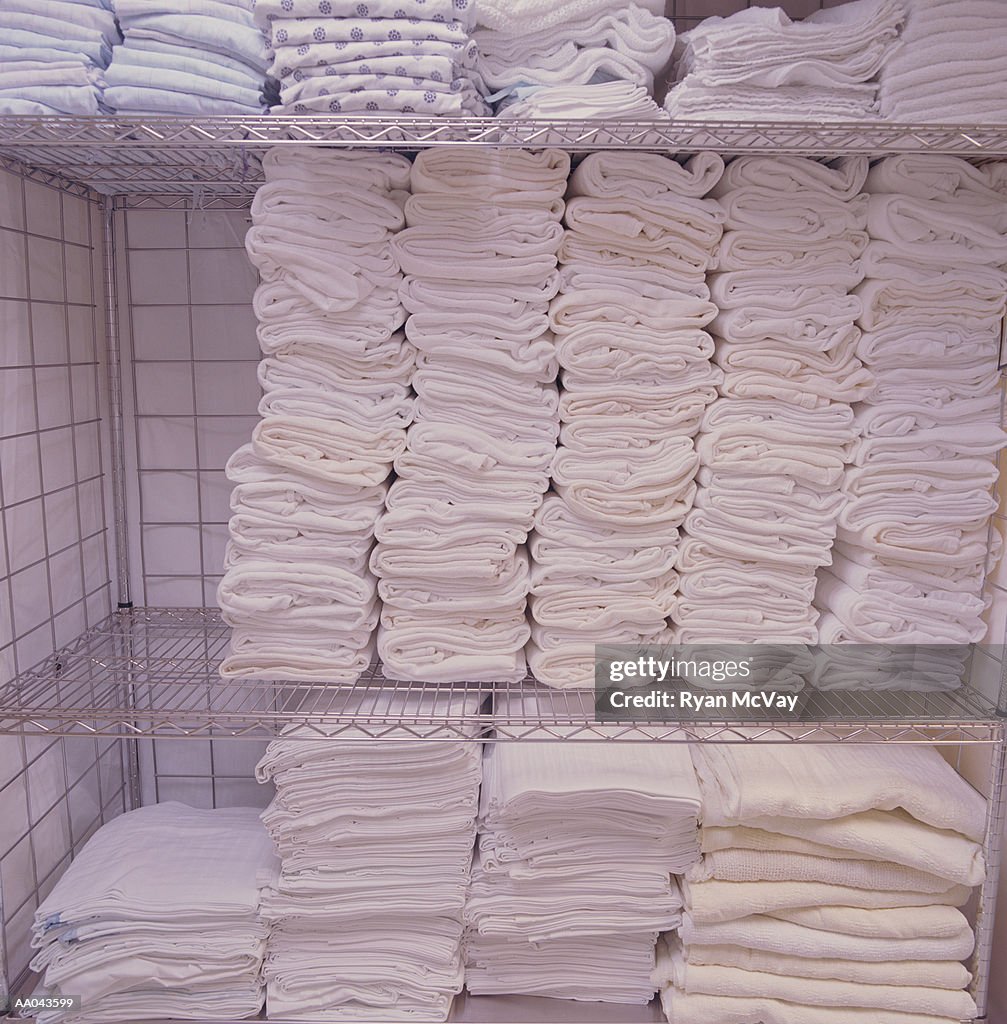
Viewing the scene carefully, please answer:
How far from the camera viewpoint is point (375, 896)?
1.44 m

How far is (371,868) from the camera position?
1443 millimetres

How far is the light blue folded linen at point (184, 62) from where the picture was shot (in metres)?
1.26

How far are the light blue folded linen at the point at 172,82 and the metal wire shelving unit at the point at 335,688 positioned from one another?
2.1 inches

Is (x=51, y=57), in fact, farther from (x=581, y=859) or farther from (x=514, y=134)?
(x=581, y=859)

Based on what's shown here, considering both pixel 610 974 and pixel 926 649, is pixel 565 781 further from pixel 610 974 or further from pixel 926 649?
pixel 926 649

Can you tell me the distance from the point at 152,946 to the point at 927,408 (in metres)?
1.52

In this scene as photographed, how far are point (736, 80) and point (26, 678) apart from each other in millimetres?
1506

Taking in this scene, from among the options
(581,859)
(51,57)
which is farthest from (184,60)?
(581,859)

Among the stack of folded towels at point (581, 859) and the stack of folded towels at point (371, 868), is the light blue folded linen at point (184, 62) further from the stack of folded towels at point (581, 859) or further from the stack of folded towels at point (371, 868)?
the stack of folded towels at point (581, 859)

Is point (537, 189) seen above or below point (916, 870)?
above

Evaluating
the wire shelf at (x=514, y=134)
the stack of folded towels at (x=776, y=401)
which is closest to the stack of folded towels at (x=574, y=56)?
the wire shelf at (x=514, y=134)

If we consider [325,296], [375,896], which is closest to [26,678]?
[375,896]

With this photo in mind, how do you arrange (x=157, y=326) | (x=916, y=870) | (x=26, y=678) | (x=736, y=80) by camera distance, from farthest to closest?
(x=157, y=326)
(x=26, y=678)
(x=916, y=870)
(x=736, y=80)

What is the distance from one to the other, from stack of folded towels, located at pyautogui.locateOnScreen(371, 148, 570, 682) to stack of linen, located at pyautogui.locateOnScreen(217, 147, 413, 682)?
0.04 m
